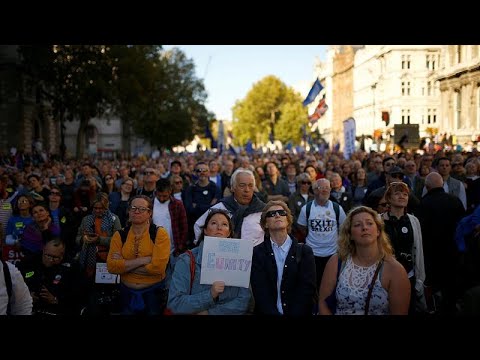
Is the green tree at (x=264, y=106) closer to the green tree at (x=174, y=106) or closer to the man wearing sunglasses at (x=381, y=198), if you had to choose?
the green tree at (x=174, y=106)

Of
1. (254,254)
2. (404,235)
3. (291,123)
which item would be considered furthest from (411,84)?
(254,254)

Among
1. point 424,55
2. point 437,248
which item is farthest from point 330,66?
point 437,248

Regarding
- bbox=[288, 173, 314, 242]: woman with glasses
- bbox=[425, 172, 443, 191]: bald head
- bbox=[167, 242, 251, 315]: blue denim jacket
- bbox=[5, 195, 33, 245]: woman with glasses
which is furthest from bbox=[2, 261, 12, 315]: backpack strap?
bbox=[425, 172, 443, 191]: bald head

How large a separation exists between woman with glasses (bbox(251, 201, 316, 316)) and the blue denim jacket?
146mm

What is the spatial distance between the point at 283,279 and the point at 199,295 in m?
0.69

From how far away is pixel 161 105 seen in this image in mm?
59531

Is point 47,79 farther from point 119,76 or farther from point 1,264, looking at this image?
point 1,264

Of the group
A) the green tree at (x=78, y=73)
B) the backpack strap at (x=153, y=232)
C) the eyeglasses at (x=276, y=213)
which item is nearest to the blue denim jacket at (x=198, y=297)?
the eyeglasses at (x=276, y=213)

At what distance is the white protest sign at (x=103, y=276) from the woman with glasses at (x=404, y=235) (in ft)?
9.72

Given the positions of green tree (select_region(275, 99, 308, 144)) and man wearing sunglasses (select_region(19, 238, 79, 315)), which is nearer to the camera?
man wearing sunglasses (select_region(19, 238, 79, 315))

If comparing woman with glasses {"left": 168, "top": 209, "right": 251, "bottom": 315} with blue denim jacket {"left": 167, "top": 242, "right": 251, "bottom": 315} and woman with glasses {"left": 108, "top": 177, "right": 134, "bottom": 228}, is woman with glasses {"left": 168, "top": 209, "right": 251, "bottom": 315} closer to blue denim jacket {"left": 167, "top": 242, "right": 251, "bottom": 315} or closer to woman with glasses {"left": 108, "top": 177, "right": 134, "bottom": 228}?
blue denim jacket {"left": 167, "top": 242, "right": 251, "bottom": 315}

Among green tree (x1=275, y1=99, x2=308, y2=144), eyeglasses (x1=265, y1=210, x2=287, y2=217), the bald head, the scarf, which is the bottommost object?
the scarf

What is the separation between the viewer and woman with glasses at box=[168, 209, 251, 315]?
4.74 m
